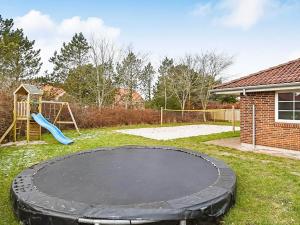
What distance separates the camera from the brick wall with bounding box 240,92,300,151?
6.54 m

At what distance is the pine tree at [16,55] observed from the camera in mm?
15523

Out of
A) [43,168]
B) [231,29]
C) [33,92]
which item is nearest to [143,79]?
[231,29]

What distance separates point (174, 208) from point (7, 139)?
26.3 feet

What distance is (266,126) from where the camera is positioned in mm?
7012

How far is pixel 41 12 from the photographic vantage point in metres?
12.5

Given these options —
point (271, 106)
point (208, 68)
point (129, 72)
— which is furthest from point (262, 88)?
point (129, 72)

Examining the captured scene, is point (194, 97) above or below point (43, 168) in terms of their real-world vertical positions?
above

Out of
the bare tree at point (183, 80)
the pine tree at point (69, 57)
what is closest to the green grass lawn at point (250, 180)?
the bare tree at point (183, 80)

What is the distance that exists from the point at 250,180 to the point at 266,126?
3.04m

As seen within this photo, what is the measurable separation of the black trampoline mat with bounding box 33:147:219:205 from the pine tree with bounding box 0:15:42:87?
11.5m

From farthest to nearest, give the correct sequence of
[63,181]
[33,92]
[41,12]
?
1. [41,12]
2. [33,92]
3. [63,181]

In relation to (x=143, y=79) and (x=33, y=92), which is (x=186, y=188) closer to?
(x=33, y=92)

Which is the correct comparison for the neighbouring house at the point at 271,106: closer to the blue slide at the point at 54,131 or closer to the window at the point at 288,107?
the window at the point at 288,107

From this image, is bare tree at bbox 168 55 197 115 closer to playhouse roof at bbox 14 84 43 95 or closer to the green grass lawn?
the green grass lawn
